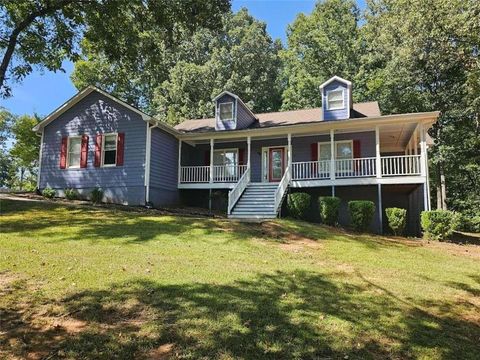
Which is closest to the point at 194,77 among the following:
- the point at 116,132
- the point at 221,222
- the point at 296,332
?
the point at 116,132

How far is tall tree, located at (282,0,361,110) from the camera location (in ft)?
100

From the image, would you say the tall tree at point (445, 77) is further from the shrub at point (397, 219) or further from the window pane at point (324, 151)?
the shrub at point (397, 219)

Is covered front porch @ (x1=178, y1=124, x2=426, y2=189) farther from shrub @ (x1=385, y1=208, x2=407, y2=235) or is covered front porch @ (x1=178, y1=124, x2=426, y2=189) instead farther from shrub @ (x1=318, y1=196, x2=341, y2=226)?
shrub @ (x1=318, y1=196, x2=341, y2=226)

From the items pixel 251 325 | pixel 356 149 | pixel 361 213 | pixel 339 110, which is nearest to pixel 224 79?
pixel 339 110

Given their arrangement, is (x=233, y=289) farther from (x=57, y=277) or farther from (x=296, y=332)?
(x=57, y=277)

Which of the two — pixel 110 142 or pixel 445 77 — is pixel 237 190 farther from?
pixel 445 77

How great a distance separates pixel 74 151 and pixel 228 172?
7.53 metres

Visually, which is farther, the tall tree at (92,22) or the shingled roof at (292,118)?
the shingled roof at (292,118)

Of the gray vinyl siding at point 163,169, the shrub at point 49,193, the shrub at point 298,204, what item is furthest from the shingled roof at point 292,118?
the shrub at point 49,193

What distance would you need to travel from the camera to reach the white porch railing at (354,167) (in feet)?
55.8

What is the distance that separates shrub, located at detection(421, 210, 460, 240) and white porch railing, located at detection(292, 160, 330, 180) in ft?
16.1

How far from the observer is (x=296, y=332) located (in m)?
4.77

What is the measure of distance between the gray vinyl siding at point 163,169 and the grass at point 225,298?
693 centimetres

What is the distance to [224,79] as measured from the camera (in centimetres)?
3416
